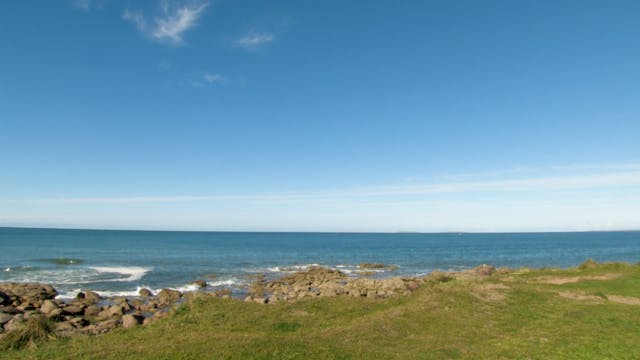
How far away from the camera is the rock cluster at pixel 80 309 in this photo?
2801cm

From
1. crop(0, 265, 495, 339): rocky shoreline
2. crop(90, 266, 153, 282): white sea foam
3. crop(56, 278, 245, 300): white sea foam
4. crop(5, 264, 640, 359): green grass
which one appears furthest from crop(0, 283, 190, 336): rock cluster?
crop(90, 266, 153, 282): white sea foam

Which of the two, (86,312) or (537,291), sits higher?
(537,291)

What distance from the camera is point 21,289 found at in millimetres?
Result: 42906

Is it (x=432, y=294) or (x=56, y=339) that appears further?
(x=432, y=294)

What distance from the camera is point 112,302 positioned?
41844mm

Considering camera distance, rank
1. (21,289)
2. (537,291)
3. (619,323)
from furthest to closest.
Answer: (21,289)
(537,291)
(619,323)

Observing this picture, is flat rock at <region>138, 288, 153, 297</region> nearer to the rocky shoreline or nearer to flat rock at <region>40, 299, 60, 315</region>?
the rocky shoreline

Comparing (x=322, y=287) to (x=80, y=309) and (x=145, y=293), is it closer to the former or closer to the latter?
(x=145, y=293)

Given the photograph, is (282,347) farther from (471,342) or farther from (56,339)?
(56,339)

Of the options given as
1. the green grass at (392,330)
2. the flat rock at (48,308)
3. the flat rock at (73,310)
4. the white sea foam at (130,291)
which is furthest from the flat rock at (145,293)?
the green grass at (392,330)

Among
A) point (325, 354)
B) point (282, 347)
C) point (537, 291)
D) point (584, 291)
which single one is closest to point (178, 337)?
point (282, 347)

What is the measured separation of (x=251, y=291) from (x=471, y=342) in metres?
35.3

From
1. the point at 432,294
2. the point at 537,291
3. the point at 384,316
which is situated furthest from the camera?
the point at 537,291

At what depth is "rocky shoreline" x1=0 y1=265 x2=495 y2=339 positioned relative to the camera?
28.5 metres
